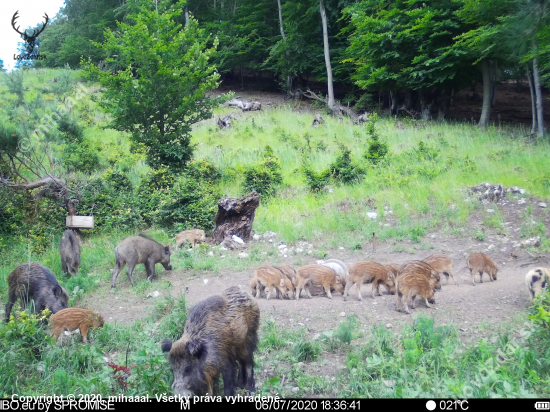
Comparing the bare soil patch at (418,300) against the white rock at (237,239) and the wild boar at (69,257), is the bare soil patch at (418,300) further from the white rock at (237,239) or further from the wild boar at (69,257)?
the wild boar at (69,257)

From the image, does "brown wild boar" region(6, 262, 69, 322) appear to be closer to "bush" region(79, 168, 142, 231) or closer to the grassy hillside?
the grassy hillside

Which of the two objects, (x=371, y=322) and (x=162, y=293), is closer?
(x=371, y=322)

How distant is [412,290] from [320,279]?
155 cm

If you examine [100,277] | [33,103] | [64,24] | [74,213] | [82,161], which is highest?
[64,24]

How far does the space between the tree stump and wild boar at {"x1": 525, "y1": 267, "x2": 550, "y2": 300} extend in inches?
236

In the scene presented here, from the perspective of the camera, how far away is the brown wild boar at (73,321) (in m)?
5.81

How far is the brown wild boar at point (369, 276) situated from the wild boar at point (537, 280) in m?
2.02

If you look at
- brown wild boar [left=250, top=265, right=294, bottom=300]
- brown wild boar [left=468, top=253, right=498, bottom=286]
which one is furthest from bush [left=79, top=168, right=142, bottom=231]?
brown wild boar [left=468, top=253, right=498, bottom=286]

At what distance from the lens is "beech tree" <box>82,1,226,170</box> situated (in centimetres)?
1323

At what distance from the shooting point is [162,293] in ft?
26.1

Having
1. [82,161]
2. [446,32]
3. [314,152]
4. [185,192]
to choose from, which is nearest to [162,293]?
[185,192]

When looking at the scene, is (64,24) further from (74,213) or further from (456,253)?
(456,253)

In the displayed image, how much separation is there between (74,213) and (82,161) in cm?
353

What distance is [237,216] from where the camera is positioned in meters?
10.7
